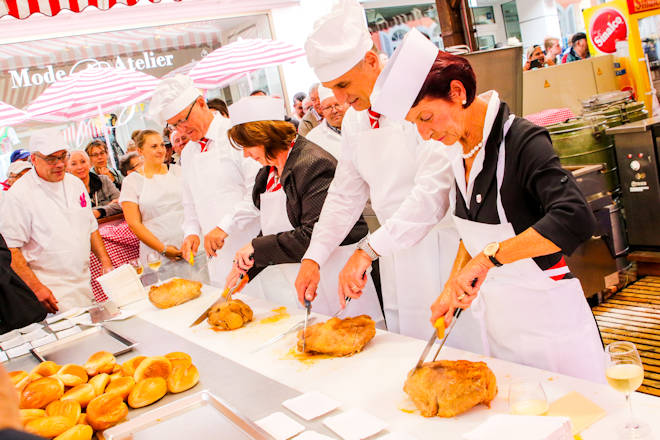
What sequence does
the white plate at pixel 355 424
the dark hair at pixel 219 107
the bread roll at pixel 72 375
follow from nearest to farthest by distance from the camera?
1. the white plate at pixel 355 424
2. the bread roll at pixel 72 375
3. the dark hair at pixel 219 107

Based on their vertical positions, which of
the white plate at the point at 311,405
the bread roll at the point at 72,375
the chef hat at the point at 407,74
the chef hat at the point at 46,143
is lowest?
the white plate at the point at 311,405

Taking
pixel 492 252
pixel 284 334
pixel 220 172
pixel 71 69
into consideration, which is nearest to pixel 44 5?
pixel 220 172

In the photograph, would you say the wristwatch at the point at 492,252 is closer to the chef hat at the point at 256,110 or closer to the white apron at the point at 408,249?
the white apron at the point at 408,249

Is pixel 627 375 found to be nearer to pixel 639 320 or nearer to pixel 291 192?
pixel 291 192

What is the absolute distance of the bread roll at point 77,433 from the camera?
1440mm

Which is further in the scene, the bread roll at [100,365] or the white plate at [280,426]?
the bread roll at [100,365]

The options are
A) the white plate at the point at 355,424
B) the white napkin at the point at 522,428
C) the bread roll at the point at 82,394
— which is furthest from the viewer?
the bread roll at the point at 82,394

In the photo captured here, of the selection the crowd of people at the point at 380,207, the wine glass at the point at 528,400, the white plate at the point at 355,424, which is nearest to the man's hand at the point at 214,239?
the crowd of people at the point at 380,207

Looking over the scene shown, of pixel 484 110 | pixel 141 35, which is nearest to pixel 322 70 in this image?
pixel 484 110

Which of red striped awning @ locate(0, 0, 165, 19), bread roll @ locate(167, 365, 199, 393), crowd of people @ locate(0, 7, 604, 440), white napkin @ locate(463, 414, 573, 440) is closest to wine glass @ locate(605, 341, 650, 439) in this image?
white napkin @ locate(463, 414, 573, 440)

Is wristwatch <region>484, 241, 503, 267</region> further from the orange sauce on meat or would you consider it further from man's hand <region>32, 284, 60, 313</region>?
man's hand <region>32, 284, 60, 313</region>

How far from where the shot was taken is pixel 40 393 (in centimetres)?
163

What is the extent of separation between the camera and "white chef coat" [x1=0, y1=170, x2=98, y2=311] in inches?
150

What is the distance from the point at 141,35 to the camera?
9.02 m
